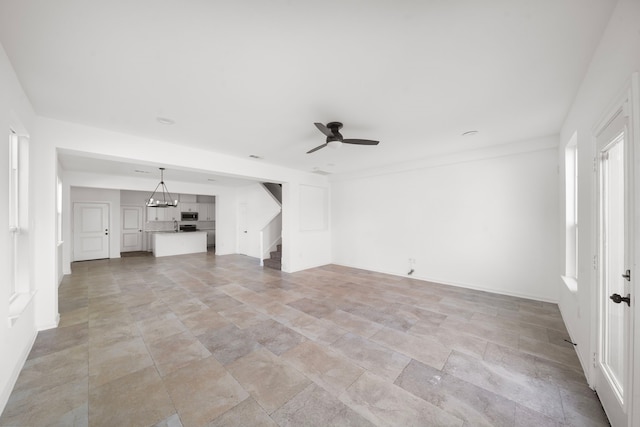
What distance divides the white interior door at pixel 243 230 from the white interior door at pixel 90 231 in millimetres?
4596

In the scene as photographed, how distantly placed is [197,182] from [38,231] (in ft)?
18.9

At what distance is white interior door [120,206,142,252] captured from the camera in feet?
32.8

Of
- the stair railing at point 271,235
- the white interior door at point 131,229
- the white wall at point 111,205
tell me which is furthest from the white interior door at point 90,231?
the stair railing at point 271,235

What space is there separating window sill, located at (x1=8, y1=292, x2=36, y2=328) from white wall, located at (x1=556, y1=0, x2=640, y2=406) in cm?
447

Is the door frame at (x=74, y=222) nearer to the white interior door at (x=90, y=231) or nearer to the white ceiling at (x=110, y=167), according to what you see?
the white interior door at (x=90, y=231)

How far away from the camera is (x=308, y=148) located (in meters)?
4.50

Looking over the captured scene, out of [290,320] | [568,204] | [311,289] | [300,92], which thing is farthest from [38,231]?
[568,204]

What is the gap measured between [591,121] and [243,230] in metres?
9.35

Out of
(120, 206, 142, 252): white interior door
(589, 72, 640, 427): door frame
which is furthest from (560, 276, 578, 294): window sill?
(120, 206, 142, 252): white interior door

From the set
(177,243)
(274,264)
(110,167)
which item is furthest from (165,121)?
(177,243)

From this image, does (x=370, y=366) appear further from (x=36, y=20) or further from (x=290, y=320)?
(x=36, y=20)

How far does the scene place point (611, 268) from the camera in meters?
1.84

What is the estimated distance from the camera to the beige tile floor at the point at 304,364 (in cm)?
178

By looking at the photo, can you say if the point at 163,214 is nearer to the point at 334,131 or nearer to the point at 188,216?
the point at 188,216
